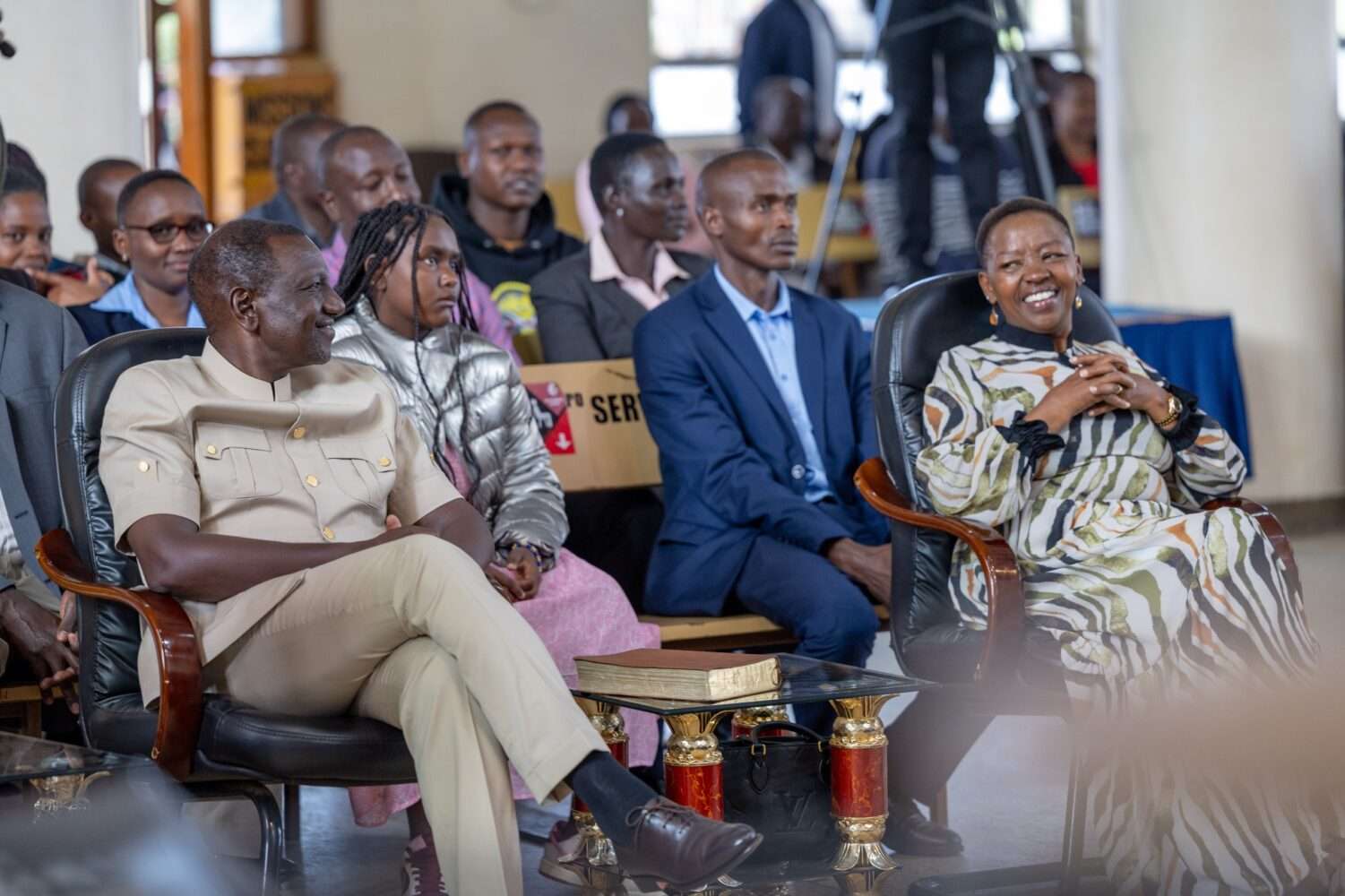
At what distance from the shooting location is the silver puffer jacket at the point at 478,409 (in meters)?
3.51

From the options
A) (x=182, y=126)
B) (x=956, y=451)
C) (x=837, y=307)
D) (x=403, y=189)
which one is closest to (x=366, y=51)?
(x=182, y=126)

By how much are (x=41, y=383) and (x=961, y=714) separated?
179cm

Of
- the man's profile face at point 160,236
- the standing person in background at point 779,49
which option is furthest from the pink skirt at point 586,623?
the standing person in background at point 779,49

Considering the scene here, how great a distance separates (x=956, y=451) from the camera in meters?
3.18

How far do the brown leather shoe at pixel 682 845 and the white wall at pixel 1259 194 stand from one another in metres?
4.94

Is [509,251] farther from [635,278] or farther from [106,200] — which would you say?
[106,200]

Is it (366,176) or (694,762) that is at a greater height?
(366,176)

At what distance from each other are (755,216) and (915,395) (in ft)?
2.76

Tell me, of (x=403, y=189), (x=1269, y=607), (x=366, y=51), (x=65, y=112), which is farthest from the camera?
(x=366, y=51)

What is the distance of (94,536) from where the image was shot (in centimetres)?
285

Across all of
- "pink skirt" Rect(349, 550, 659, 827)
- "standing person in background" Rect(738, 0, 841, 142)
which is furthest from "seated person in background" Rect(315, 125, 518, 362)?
"standing person in background" Rect(738, 0, 841, 142)

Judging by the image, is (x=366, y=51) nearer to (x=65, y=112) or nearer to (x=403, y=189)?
(x=65, y=112)

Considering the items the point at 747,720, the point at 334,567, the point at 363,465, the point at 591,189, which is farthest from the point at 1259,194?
the point at 334,567

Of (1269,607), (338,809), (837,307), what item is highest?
(837,307)
